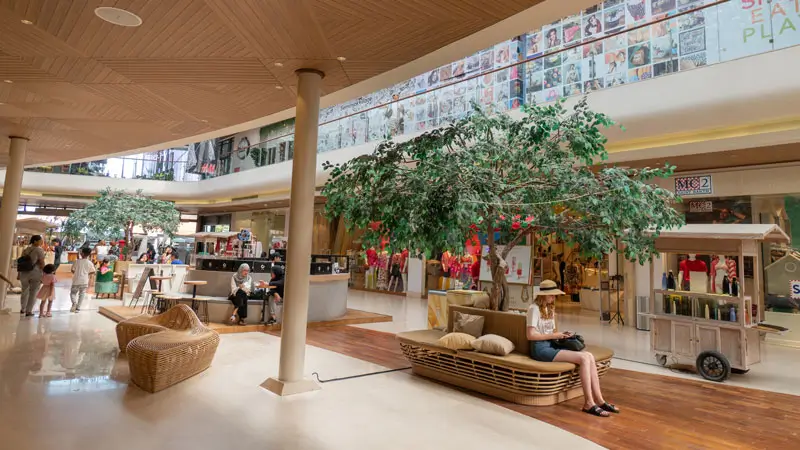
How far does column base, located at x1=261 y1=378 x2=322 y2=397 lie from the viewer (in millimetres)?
4434

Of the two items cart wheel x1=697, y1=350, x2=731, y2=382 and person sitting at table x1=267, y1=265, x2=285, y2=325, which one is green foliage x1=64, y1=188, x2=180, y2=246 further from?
cart wheel x1=697, y1=350, x2=731, y2=382

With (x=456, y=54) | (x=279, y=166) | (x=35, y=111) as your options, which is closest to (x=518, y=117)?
(x=456, y=54)

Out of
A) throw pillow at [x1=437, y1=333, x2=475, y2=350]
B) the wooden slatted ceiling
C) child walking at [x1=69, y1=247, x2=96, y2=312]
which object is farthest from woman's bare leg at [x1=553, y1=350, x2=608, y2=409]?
child walking at [x1=69, y1=247, x2=96, y2=312]

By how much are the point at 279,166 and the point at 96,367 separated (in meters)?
11.6

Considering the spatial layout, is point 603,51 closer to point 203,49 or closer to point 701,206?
point 701,206

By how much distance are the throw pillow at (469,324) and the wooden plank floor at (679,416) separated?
0.77 metres

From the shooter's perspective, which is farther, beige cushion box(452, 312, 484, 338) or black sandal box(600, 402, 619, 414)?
beige cushion box(452, 312, 484, 338)

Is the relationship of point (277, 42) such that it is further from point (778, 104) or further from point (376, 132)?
point (376, 132)

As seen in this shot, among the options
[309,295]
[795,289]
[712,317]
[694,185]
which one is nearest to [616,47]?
[694,185]

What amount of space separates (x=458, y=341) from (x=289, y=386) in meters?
1.84

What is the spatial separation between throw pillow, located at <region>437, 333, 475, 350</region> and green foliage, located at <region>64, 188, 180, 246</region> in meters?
14.2

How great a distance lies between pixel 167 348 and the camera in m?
4.40

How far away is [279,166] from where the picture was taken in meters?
16.1

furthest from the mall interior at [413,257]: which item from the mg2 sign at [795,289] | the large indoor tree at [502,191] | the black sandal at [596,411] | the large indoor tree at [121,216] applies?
the large indoor tree at [121,216]
